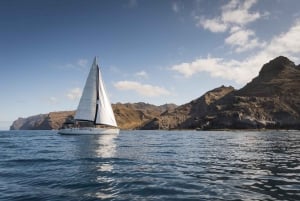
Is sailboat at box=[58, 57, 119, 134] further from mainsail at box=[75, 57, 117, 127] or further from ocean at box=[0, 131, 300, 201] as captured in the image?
ocean at box=[0, 131, 300, 201]

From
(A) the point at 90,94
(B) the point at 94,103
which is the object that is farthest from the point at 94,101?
(A) the point at 90,94

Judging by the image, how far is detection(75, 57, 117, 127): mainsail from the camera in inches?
3570

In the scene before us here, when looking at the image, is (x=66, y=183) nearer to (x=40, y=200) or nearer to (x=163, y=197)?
(x=40, y=200)

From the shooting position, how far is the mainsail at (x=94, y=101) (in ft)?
298

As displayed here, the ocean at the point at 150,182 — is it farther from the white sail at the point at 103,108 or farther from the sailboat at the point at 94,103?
the white sail at the point at 103,108

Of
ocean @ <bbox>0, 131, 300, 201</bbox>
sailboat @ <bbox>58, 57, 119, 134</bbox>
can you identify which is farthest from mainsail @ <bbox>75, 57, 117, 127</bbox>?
ocean @ <bbox>0, 131, 300, 201</bbox>

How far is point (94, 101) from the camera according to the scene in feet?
300

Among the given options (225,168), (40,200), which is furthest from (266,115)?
(40,200)

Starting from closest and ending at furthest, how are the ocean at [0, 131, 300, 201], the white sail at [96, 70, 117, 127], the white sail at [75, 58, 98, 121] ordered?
1. the ocean at [0, 131, 300, 201]
2. the white sail at [75, 58, 98, 121]
3. the white sail at [96, 70, 117, 127]

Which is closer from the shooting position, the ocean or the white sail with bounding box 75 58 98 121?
the ocean

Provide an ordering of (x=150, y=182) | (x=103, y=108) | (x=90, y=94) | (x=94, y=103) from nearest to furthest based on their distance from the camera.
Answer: (x=150, y=182)
(x=90, y=94)
(x=94, y=103)
(x=103, y=108)

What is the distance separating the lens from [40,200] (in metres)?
13.6

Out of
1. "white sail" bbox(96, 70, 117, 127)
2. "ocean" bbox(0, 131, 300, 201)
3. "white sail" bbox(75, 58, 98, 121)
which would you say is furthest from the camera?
"white sail" bbox(96, 70, 117, 127)

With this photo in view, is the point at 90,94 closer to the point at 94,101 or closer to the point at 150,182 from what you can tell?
the point at 94,101
